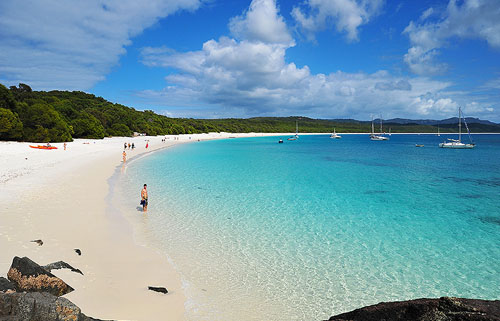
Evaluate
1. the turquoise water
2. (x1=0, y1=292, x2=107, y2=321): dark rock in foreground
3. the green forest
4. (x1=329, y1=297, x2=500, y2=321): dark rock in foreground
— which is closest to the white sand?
the turquoise water

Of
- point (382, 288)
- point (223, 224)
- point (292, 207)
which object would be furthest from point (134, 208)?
point (382, 288)

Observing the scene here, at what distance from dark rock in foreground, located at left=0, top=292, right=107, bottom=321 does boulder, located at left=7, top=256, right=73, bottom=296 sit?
1.66 m

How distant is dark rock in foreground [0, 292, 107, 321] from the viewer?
4.84 m

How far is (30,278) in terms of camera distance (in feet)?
21.5

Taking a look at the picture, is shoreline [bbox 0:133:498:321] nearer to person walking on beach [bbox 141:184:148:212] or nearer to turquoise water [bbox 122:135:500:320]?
person walking on beach [bbox 141:184:148:212]

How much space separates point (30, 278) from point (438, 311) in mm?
7608

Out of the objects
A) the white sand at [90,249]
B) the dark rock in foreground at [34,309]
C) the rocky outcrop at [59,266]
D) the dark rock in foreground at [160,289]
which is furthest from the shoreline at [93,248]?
the dark rock in foreground at [34,309]

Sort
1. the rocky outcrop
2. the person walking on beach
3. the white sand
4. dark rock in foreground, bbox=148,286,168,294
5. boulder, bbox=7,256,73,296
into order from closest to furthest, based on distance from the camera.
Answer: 1. boulder, bbox=7,256,73,296
2. the white sand
3. dark rock in foreground, bbox=148,286,168,294
4. the rocky outcrop
5. the person walking on beach

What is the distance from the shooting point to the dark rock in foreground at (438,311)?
3096mm

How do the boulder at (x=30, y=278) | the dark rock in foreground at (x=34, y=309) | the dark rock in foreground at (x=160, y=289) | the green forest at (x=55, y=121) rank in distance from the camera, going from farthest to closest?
the green forest at (x=55, y=121) < the dark rock in foreground at (x=160, y=289) < the boulder at (x=30, y=278) < the dark rock in foreground at (x=34, y=309)

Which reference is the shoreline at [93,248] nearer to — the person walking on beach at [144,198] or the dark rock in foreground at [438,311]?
the person walking on beach at [144,198]

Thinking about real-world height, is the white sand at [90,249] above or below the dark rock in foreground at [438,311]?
below

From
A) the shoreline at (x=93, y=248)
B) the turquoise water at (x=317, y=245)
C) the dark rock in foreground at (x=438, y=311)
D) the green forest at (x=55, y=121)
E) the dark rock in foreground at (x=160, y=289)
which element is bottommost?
the turquoise water at (x=317, y=245)

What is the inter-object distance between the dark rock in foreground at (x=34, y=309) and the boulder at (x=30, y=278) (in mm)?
1660
